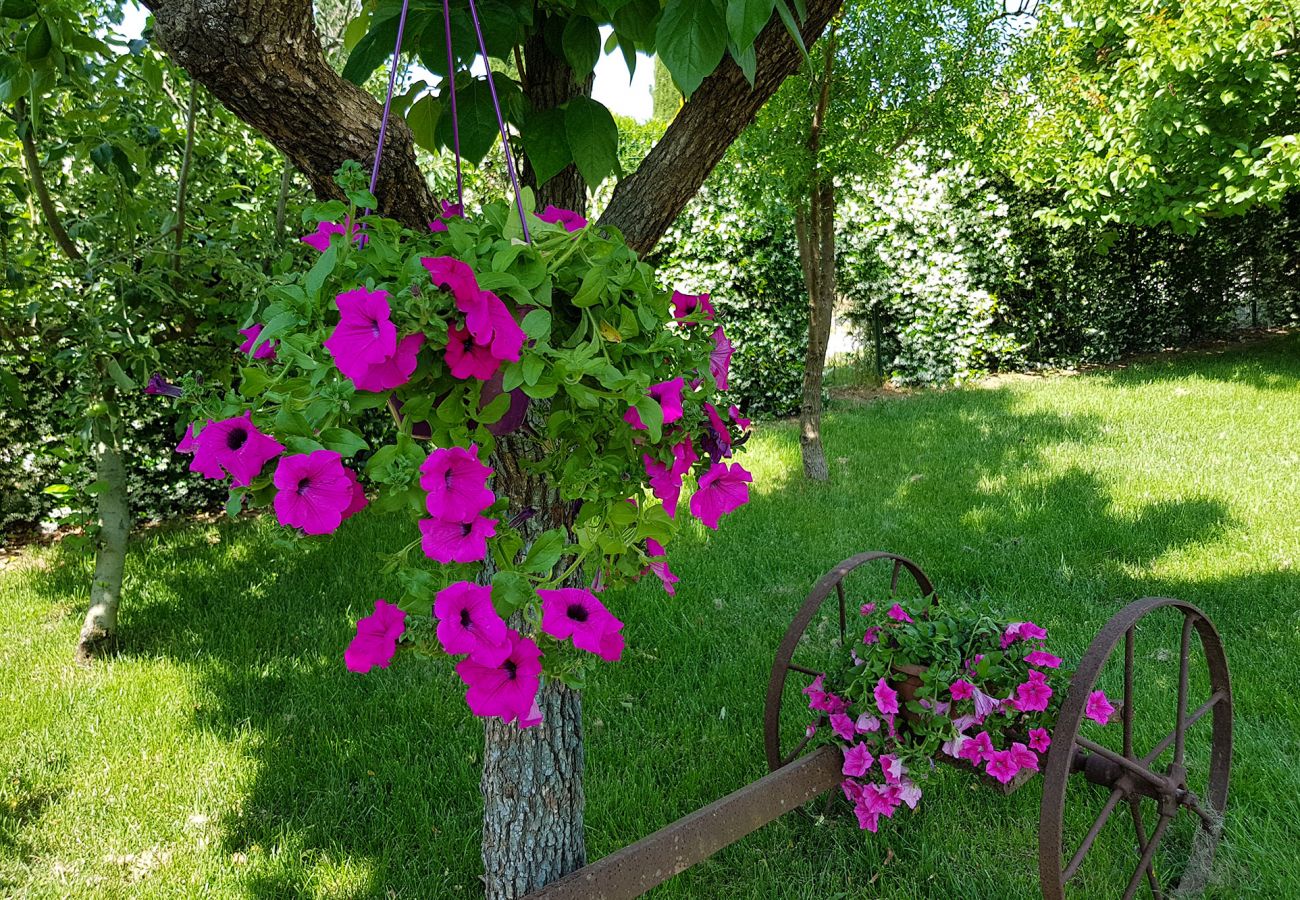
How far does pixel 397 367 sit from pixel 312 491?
17cm

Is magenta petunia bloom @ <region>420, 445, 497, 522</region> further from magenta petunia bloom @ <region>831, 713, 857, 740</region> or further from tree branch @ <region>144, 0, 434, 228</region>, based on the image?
magenta petunia bloom @ <region>831, 713, 857, 740</region>

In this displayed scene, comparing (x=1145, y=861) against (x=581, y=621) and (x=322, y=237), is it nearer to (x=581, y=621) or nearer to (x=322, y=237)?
(x=581, y=621)

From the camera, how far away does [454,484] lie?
93 centimetres

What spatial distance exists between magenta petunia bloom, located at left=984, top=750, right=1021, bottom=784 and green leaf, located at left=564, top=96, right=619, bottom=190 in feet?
5.48

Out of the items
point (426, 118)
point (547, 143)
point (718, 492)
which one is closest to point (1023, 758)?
point (718, 492)

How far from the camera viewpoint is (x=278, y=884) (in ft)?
7.46

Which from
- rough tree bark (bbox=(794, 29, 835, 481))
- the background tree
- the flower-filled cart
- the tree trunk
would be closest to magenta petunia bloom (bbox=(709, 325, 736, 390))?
the flower-filled cart

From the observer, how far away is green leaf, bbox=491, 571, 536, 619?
0.99m

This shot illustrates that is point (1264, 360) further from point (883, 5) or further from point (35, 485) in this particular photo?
point (35, 485)

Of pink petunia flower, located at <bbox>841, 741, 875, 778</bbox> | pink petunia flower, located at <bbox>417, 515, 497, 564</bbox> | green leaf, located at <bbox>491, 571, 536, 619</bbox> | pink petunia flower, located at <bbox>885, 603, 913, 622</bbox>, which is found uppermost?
pink petunia flower, located at <bbox>417, 515, 497, 564</bbox>

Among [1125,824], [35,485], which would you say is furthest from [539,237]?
[35,485]

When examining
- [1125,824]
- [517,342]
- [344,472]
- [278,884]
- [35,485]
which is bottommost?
[1125,824]

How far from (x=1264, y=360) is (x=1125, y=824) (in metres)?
9.12

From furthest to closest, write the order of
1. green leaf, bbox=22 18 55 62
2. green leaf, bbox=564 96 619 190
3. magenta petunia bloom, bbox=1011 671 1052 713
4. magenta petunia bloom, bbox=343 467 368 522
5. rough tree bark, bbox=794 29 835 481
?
rough tree bark, bbox=794 29 835 481 < magenta petunia bloom, bbox=1011 671 1052 713 < green leaf, bbox=22 18 55 62 < green leaf, bbox=564 96 619 190 < magenta petunia bloom, bbox=343 467 368 522
